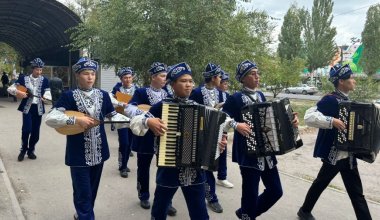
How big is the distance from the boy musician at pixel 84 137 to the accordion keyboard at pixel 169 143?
973 mm

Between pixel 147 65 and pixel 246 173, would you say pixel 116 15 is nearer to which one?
pixel 147 65

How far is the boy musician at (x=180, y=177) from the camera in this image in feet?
11.6

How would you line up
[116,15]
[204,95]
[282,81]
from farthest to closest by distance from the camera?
[282,81], [116,15], [204,95]

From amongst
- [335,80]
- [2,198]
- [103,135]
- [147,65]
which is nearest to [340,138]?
[335,80]

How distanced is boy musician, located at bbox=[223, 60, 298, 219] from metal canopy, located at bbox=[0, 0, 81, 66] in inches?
695

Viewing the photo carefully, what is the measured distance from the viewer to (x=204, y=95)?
5.79m

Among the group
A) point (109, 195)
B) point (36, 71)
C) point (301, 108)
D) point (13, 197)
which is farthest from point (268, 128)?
point (301, 108)

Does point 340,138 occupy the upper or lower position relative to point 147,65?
lower

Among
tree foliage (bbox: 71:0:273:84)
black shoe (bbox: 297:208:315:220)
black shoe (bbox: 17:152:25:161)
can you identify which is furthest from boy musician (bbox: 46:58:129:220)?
tree foliage (bbox: 71:0:273:84)

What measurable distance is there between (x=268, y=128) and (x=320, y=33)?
49782 mm

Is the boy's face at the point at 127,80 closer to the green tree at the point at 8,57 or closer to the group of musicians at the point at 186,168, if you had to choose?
the group of musicians at the point at 186,168

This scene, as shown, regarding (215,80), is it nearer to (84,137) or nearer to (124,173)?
(84,137)

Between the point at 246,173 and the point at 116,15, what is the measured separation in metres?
9.06

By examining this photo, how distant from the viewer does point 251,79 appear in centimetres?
432
